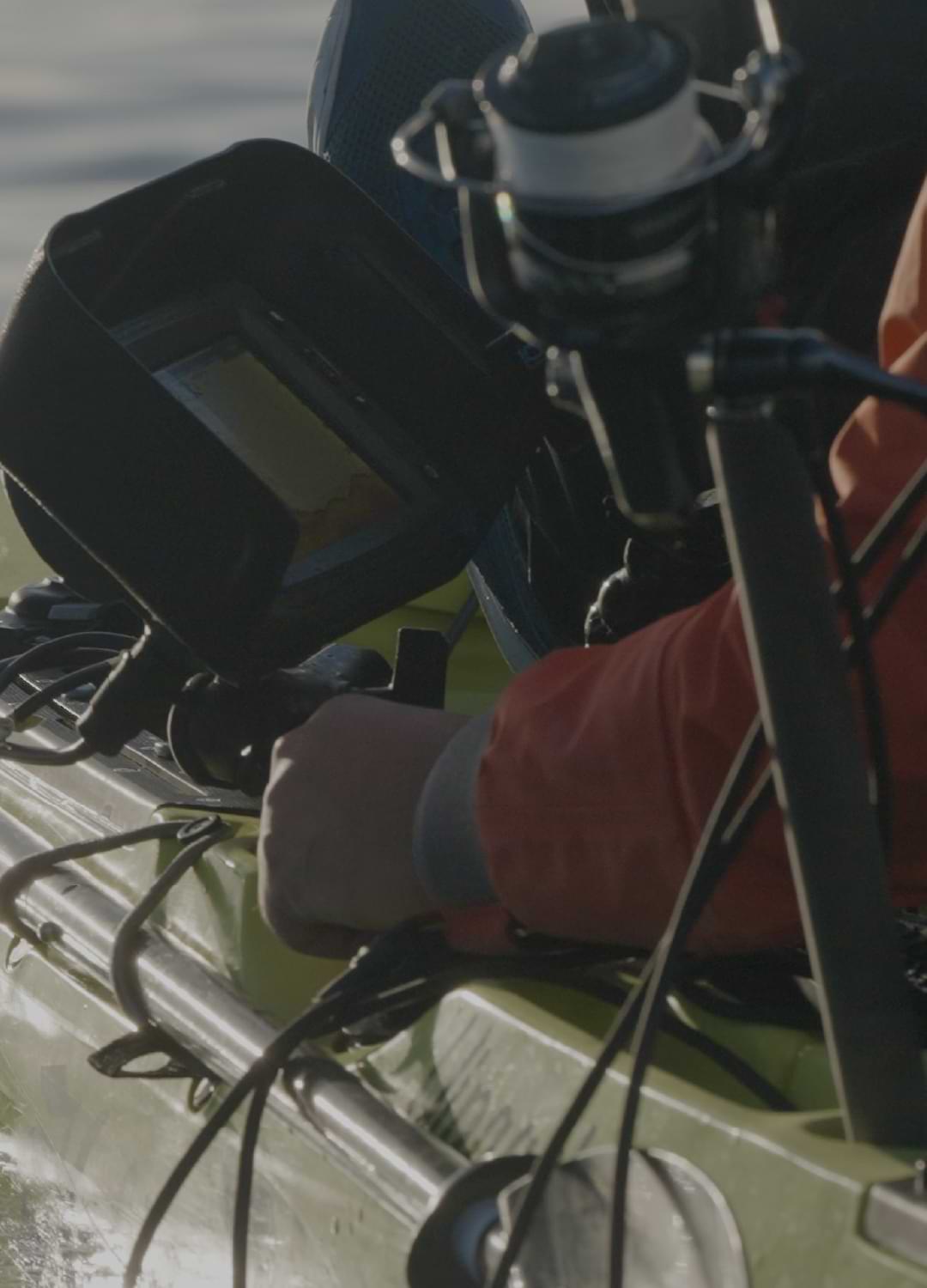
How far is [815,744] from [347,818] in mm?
488

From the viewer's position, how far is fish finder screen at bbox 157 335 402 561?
1353 mm

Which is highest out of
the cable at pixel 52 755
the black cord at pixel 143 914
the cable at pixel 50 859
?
the cable at pixel 52 755

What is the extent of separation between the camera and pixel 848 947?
28.3 inches

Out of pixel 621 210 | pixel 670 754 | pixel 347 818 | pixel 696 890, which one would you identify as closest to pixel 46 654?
pixel 347 818

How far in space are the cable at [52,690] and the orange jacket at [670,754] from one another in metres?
0.59

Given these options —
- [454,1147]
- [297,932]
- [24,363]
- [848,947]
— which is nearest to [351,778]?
[297,932]

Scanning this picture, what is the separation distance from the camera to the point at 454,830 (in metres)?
1.08

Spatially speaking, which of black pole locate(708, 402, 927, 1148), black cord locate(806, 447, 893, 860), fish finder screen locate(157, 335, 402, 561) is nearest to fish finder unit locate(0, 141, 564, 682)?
fish finder screen locate(157, 335, 402, 561)

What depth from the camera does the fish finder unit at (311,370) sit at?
133 centimetres

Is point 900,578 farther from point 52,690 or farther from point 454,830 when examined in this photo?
point 52,690

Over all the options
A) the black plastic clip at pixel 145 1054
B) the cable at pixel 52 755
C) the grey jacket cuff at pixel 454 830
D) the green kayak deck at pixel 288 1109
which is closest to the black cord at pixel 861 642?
the green kayak deck at pixel 288 1109

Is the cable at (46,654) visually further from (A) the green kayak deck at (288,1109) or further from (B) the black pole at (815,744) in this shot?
(B) the black pole at (815,744)

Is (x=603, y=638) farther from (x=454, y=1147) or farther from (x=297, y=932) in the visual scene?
(x=454, y=1147)

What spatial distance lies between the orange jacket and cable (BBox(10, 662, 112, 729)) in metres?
0.59
